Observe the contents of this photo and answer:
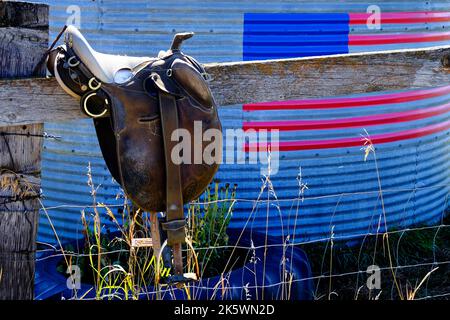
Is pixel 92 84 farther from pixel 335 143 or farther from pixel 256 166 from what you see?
pixel 335 143

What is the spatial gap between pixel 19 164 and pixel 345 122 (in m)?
3.48

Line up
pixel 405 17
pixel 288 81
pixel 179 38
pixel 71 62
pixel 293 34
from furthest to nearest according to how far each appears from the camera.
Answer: pixel 405 17 < pixel 293 34 < pixel 288 81 < pixel 179 38 < pixel 71 62

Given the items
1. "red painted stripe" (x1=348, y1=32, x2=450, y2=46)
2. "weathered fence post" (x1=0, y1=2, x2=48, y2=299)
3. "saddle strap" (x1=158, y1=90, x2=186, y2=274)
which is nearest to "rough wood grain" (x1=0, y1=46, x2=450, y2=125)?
"weathered fence post" (x1=0, y1=2, x2=48, y2=299)

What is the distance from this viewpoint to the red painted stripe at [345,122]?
6.04 meters

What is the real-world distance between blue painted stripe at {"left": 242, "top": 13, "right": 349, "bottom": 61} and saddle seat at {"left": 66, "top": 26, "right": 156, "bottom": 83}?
2638 mm

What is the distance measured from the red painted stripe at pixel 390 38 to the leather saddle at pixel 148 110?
308 centimetres

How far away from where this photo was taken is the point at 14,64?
3.14 m

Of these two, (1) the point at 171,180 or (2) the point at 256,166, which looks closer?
(1) the point at 171,180

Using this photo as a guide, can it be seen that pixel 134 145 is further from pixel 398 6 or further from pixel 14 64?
pixel 398 6

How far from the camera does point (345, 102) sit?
20.4ft

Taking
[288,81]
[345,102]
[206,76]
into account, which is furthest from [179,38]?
[345,102]

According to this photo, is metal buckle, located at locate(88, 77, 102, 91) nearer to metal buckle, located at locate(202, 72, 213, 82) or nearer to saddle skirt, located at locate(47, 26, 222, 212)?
saddle skirt, located at locate(47, 26, 222, 212)
